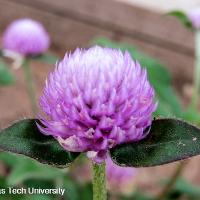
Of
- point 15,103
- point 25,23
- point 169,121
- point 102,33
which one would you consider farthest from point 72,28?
point 169,121

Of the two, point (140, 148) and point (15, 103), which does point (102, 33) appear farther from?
point (140, 148)

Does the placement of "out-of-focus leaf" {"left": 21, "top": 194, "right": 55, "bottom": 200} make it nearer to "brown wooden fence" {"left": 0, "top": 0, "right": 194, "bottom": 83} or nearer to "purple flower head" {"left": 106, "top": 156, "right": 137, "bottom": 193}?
"purple flower head" {"left": 106, "top": 156, "right": 137, "bottom": 193}

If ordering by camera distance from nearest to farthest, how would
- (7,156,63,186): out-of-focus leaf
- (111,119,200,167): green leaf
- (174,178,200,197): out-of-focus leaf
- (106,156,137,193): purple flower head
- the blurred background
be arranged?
(111,119,200,167): green leaf < (7,156,63,186): out-of-focus leaf < (106,156,137,193): purple flower head < (174,178,200,197): out-of-focus leaf < the blurred background

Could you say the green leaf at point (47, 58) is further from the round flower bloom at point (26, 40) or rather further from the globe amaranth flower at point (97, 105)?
the globe amaranth flower at point (97, 105)

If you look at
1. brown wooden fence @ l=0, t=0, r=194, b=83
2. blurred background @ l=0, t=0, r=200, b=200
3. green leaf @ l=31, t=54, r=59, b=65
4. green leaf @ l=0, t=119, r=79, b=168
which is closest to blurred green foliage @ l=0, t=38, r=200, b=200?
green leaf @ l=31, t=54, r=59, b=65

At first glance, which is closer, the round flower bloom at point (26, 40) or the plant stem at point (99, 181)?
the plant stem at point (99, 181)

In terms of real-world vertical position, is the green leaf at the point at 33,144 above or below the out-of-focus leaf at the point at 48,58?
above

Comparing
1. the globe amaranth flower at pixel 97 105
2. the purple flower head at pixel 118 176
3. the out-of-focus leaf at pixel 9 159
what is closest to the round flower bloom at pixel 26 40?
the out-of-focus leaf at pixel 9 159
